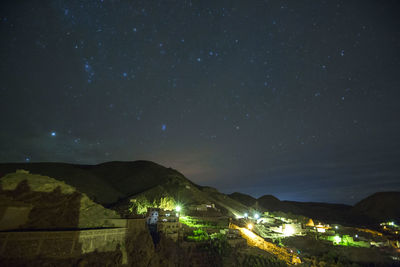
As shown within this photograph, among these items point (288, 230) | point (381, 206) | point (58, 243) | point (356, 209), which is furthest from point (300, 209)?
point (58, 243)

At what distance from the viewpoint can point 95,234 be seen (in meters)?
17.7

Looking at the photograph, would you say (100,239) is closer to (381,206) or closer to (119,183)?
(119,183)

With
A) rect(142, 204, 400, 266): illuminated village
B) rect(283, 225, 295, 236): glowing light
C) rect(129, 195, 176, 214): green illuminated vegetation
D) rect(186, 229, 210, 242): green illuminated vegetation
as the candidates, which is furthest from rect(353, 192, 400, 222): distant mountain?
rect(186, 229, 210, 242): green illuminated vegetation

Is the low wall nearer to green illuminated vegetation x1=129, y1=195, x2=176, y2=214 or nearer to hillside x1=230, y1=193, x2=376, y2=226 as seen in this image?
green illuminated vegetation x1=129, y1=195, x2=176, y2=214

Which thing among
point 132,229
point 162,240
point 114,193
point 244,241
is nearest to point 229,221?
point 244,241

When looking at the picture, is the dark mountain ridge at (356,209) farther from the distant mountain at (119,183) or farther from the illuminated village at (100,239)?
the illuminated village at (100,239)

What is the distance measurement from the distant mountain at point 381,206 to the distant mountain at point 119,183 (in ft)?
316

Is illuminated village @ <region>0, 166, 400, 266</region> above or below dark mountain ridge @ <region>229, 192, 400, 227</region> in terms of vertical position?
above

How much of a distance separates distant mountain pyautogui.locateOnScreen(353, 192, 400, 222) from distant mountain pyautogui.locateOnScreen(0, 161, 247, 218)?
9629 cm

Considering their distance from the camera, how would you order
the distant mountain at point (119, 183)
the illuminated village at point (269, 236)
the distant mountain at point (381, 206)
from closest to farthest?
the illuminated village at point (269, 236)
the distant mountain at point (119, 183)
the distant mountain at point (381, 206)

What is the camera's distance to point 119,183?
79.6 meters

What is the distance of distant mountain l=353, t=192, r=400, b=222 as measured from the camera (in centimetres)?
11112

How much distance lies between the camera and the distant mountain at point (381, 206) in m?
111

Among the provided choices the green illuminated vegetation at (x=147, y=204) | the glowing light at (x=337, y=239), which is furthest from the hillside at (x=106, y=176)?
the glowing light at (x=337, y=239)
